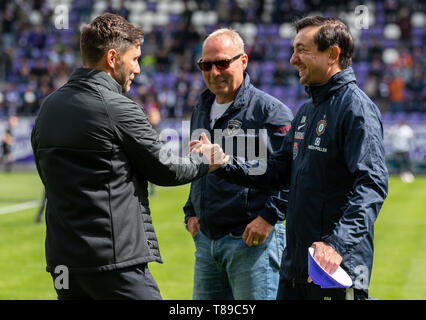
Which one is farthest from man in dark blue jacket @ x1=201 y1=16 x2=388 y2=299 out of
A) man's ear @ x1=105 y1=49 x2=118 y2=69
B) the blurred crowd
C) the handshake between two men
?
the blurred crowd

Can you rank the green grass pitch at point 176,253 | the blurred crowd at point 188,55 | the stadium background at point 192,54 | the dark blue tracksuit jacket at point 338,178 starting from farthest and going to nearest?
the blurred crowd at point 188,55
the stadium background at point 192,54
the green grass pitch at point 176,253
the dark blue tracksuit jacket at point 338,178

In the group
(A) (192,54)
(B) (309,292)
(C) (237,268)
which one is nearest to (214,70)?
(C) (237,268)

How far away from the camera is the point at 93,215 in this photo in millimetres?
3334

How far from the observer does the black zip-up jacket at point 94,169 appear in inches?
131

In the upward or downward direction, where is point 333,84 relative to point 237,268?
upward

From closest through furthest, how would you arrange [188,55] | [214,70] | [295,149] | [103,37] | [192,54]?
[103,37]
[295,149]
[214,70]
[188,55]
[192,54]

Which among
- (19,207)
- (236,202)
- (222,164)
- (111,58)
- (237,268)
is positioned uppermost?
(111,58)

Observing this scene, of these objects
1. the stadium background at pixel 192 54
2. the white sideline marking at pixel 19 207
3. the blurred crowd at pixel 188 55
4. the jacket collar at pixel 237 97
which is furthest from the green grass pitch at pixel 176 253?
the blurred crowd at pixel 188 55

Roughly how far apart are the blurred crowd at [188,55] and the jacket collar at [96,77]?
2305 centimetres

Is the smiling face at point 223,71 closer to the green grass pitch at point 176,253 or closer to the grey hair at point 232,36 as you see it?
the grey hair at point 232,36

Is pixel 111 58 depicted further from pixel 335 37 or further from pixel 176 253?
pixel 176 253

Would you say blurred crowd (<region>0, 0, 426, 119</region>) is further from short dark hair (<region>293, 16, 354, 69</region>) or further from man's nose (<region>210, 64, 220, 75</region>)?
short dark hair (<region>293, 16, 354, 69</region>)

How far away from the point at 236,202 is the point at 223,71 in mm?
915

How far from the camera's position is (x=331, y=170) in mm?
3506
